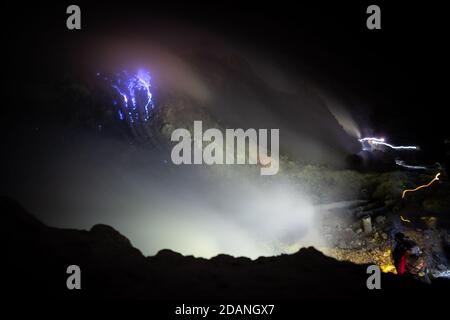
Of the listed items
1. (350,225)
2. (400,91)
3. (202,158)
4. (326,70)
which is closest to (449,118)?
(400,91)

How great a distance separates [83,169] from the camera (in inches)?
599

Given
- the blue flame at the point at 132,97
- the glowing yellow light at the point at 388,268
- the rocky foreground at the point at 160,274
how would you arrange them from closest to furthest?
1. the rocky foreground at the point at 160,274
2. the glowing yellow light at the point at 388,268
3. the blue flame at the point at 132,97

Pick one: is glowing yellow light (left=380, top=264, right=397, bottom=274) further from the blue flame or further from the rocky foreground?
the blue flame

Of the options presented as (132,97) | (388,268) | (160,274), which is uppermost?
(132,97)

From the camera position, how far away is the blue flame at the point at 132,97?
15609 mm

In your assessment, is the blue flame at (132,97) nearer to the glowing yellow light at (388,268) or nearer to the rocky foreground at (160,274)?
the rocky foreground at (160,274)

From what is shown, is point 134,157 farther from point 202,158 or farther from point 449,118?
point 449,118

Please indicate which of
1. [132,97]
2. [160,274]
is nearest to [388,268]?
[160,274]

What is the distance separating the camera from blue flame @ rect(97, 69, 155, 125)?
1561 cm

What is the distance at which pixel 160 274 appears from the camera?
5.41m

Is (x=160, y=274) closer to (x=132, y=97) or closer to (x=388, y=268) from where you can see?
(x=388, y=268)

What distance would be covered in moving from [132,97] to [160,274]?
1207cm

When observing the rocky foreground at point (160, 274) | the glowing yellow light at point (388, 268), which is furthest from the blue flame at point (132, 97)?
the glowing yellow light at point (388, 268)

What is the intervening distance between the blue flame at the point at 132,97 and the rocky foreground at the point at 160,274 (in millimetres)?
9980
